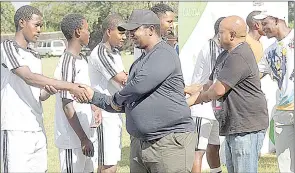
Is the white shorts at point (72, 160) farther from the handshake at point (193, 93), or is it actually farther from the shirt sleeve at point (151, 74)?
the shirt sleeve at point (151, 74)

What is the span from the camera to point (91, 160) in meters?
5.16

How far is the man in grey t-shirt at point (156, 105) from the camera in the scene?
389 centimetres

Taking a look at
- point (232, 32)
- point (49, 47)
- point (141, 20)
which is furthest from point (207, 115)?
point (141, 20)

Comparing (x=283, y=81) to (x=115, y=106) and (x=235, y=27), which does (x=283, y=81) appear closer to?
(x=235, y=27)

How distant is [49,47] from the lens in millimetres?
6145

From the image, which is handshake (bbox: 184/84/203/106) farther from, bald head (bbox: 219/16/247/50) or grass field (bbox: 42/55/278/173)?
grass field (bbox: 42/55/278/173)

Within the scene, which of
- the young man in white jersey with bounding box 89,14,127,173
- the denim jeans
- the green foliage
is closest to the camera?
the denim jeans

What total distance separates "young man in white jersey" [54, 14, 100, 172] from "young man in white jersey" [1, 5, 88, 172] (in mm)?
153

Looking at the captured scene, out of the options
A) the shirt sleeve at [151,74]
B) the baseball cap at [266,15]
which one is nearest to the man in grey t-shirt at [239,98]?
the shirt sleeve at [151,74]

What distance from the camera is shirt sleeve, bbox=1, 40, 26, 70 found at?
4.61 meters

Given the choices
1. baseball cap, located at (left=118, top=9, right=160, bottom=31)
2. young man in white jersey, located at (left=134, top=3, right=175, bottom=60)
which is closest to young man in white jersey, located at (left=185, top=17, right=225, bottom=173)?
young man in white jersey, located at (left=134, top=3, right=175, bottom=60)

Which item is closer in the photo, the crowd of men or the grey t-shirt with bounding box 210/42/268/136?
the crowd of men

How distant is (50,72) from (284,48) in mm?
2188

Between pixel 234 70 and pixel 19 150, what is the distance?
175cm
